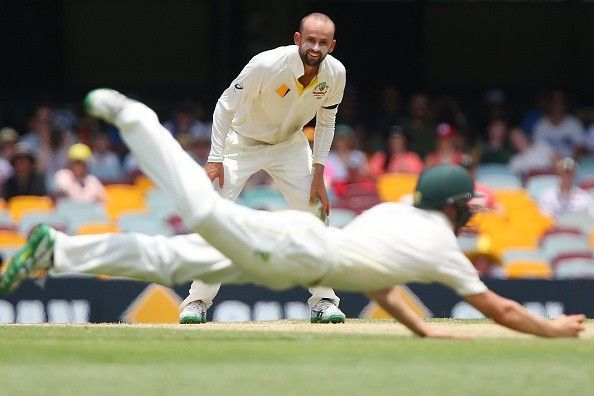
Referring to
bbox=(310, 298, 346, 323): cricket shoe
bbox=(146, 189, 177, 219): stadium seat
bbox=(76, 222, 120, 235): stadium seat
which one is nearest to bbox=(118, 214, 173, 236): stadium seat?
bbox=(76, 222, 120, 235): stadium seat

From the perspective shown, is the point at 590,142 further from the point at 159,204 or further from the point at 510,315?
the point at 510,315

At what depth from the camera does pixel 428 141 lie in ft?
51.1

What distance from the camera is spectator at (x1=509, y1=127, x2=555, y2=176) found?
15359 millimetres

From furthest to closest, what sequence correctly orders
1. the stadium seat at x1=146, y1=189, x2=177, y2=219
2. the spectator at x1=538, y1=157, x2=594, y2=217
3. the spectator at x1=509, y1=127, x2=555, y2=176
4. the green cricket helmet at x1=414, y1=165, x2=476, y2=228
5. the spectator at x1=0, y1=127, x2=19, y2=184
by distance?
1. the spectator at x1=509, y1=127, x2=555, y2=176
2. the spectator at x1=0, y1=127, x2=19, y2=184
3. the spectator at x1=538, y1=157, x2=594, y2=217
4. the stadium seat at x1=146, y1=189, x2=177, y2=219
5. the green cricket helmet at x1=414, y1=165, x2=476, y2=228

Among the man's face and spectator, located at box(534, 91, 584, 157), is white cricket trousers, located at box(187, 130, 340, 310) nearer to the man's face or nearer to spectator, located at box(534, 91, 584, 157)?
the man's face

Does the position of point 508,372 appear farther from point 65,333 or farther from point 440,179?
point 65,333

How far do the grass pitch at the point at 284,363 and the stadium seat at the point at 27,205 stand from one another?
5.52 meters

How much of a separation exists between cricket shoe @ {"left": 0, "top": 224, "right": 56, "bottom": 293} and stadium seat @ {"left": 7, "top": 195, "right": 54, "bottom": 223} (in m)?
6.80

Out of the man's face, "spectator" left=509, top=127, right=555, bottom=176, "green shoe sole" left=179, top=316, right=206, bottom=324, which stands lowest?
"spectator" left=509, top=127, right=555, bottom=176

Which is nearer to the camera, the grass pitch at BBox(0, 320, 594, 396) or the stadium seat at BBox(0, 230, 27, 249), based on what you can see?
the grass pitch at BBox(0, 320, 594, 396)

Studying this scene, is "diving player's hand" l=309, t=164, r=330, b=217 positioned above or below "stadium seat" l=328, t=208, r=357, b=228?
above

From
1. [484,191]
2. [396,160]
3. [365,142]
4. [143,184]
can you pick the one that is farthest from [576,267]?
[143,184]

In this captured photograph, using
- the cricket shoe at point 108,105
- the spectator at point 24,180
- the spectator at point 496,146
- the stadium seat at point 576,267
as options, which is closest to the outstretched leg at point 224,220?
the cricket shoe at point 108,105

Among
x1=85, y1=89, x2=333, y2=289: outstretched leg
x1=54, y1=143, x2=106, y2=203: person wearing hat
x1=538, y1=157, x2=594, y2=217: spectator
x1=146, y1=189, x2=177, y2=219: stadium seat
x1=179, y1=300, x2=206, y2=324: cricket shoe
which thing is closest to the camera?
x1=85, y1=89, x2=333, y2=289: outstretched leg
